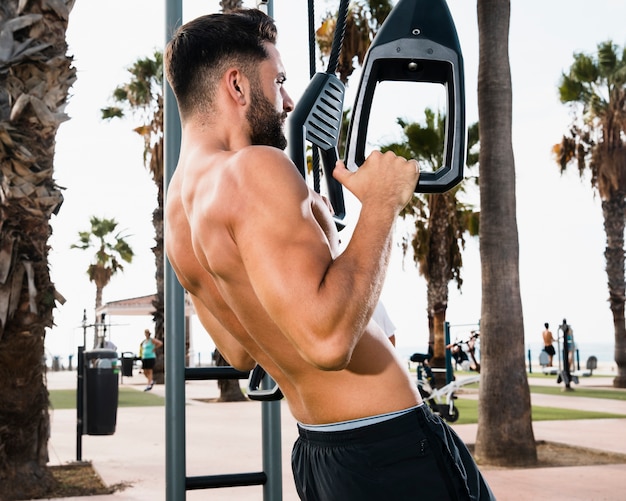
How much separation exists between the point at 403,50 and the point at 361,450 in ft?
2.74

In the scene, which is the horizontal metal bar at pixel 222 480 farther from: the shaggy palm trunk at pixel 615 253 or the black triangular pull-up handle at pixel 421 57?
the shaggy palm trunk at pixel 615 253

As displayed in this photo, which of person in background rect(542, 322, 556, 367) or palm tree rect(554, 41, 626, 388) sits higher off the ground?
palm tree rect(554, 41, 626, 388)

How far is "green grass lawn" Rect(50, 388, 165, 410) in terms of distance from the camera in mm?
15952

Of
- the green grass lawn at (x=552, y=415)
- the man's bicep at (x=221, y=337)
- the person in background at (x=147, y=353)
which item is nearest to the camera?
the man's bicep at (x=221, y=337)

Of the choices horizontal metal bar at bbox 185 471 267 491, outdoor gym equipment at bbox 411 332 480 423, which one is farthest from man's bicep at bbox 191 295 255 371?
outdoor gym equipment at bbox 411 332 480 423

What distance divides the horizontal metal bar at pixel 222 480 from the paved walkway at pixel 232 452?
131 inches

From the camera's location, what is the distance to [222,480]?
308cm

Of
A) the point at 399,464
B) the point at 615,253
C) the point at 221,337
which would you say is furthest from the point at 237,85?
the point at 615,253

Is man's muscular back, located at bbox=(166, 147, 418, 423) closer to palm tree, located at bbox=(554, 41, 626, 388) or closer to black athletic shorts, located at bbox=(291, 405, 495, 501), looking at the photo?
black athletic shorts, located at bbox=(291, 405, 495, 501)

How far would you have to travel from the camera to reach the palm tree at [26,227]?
250 inches

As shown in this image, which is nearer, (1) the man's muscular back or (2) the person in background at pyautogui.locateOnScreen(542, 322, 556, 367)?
(1) the man's muscular back

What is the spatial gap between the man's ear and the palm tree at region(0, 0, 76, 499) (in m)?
5.11

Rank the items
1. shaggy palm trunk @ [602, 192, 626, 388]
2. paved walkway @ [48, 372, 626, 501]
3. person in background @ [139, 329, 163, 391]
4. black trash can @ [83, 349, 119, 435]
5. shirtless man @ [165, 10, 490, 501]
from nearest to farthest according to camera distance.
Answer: shirtless man @ [165, 10, 490, 501]
paved walkway @ [48, 372, 626, 501]
black trash can @ [83, 349, 119, 435]
shaggy palm trunk @ [602, 192, 626, 388]
person in background @ [139, 329, 163, 391]

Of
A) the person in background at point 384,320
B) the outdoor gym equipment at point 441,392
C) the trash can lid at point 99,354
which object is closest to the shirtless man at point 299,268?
the person in background at point 384,320
